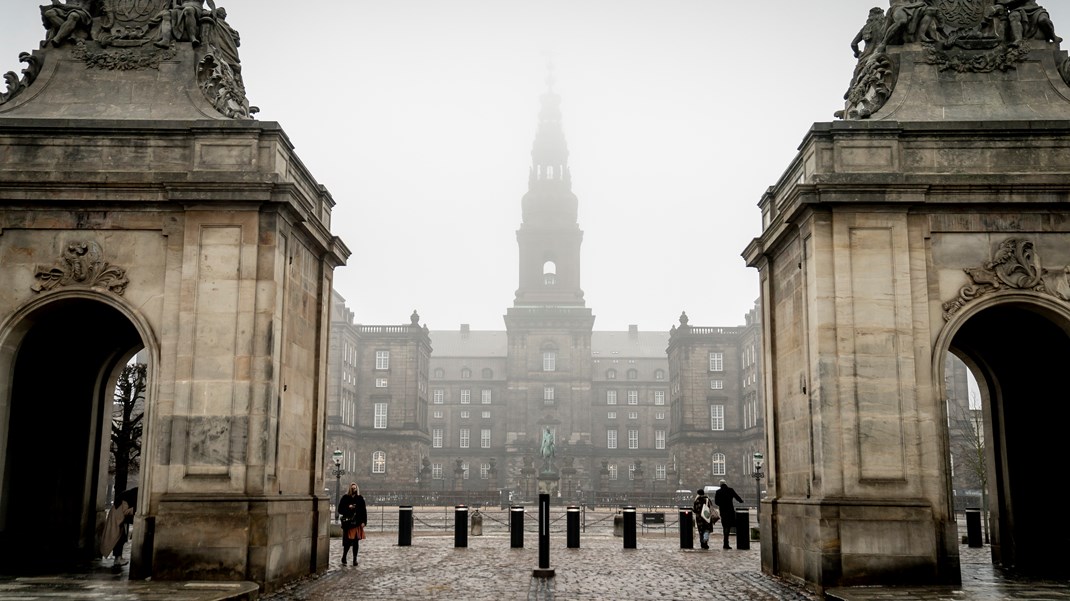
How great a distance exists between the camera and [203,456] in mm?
16516

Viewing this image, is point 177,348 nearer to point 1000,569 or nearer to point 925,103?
point 925,103

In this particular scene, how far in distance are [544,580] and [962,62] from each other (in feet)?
39.7

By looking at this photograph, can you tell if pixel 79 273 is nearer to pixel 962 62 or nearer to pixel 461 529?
pixel 461 529

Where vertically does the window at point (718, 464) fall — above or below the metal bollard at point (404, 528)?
above

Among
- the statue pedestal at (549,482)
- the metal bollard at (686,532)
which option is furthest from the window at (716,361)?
the metal bollard at (686,532)

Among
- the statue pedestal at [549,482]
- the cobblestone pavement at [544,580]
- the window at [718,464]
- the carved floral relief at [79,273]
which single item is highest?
the carved floral relief at [79,273]

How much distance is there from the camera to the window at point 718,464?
3871 inches

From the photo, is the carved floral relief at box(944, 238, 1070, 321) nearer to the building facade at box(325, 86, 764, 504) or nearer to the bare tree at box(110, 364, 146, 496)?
the bare tree at box(110, 364, 146, 496)

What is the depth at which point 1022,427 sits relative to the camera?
65.3ft

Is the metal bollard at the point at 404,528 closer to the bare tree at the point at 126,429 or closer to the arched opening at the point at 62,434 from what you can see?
the bare tree at the point at 126,429

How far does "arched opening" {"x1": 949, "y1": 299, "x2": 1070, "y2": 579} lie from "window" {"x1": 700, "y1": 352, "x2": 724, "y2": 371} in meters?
82.0

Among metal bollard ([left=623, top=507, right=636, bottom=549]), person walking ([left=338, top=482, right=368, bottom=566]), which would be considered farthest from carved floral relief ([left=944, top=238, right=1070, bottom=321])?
metal bollard ([left=623, top=507, right=636, bottom=549])

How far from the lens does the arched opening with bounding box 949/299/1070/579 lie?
19109mm

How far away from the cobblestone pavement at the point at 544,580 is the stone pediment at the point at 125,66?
8635 millimetres
